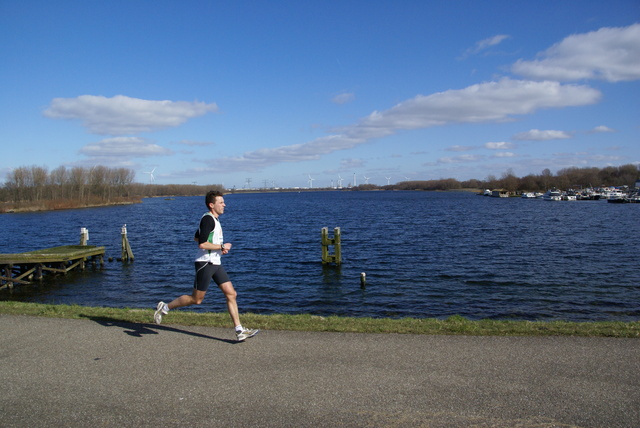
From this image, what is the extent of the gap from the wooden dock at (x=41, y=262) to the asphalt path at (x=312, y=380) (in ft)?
54.0

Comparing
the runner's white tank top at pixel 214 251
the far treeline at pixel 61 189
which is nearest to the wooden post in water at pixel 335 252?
the runner's white tank top at pixel 214 251

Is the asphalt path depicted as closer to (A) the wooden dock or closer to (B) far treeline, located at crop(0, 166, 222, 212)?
(A) the wooden dock

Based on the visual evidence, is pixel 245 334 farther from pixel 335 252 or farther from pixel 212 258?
pixel 335 252

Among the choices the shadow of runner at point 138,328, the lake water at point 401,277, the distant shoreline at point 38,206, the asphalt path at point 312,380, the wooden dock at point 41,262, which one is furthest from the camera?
the distant shoreline at point 38,206

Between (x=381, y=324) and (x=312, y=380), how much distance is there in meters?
2.83

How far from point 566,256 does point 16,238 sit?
48.2 meters

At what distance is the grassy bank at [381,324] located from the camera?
7742 mm

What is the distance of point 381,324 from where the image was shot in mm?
8328

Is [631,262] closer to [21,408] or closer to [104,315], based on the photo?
[104,315]

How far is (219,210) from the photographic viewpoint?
7.52m

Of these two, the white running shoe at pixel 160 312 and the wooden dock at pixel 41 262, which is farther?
the wooden dock at pixel 41 262

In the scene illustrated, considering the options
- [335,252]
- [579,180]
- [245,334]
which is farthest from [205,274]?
[579,180]

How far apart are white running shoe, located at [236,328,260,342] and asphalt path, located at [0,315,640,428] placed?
10cm

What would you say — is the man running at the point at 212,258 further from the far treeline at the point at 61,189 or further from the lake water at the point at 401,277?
the far treeline at the point at 61,189
